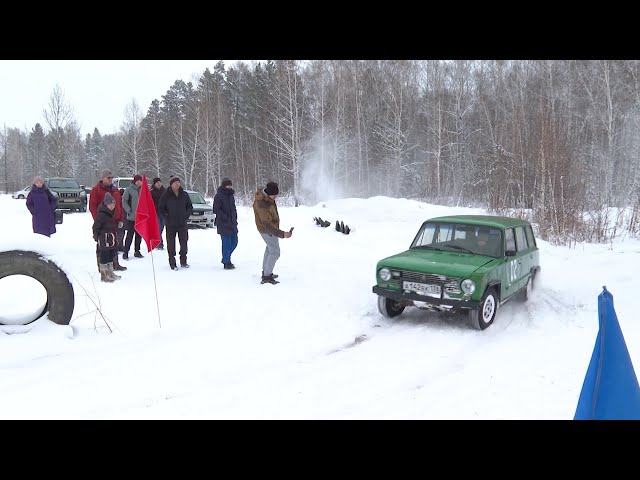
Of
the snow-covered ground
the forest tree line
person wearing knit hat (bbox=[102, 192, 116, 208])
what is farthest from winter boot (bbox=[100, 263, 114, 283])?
the forest tree line

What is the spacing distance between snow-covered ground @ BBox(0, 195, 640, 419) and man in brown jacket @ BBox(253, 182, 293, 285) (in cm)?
40

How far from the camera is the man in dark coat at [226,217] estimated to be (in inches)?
396

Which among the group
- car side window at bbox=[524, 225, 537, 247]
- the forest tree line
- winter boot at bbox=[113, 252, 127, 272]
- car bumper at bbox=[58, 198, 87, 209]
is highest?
the forest tree line

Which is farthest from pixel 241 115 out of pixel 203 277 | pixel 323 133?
pixel 203 277

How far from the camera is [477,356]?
5605mm

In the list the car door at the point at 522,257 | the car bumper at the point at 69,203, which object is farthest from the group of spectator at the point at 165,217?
the car bumper at the point at 69,203

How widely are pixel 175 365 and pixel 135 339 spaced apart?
1188mm

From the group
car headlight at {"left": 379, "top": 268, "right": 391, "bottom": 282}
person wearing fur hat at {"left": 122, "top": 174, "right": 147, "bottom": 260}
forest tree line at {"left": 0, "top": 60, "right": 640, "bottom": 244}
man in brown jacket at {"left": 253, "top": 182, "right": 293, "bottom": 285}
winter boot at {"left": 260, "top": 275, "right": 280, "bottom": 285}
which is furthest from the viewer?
forest tree line at {"left": 0, "top": 60, "right": 640, "bottom": 244}

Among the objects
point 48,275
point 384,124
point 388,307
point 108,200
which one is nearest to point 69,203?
point 108,200

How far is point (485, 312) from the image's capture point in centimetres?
664

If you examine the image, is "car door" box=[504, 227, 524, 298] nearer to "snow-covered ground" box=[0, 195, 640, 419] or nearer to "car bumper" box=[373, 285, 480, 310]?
"snow-covered ground" box=[0, 195, 640, 419]

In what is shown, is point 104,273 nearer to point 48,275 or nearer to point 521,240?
point 48,275

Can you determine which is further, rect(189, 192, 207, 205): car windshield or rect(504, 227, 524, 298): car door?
rect(189, 192, 207, 205): car windshield

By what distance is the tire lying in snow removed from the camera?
5.79m
